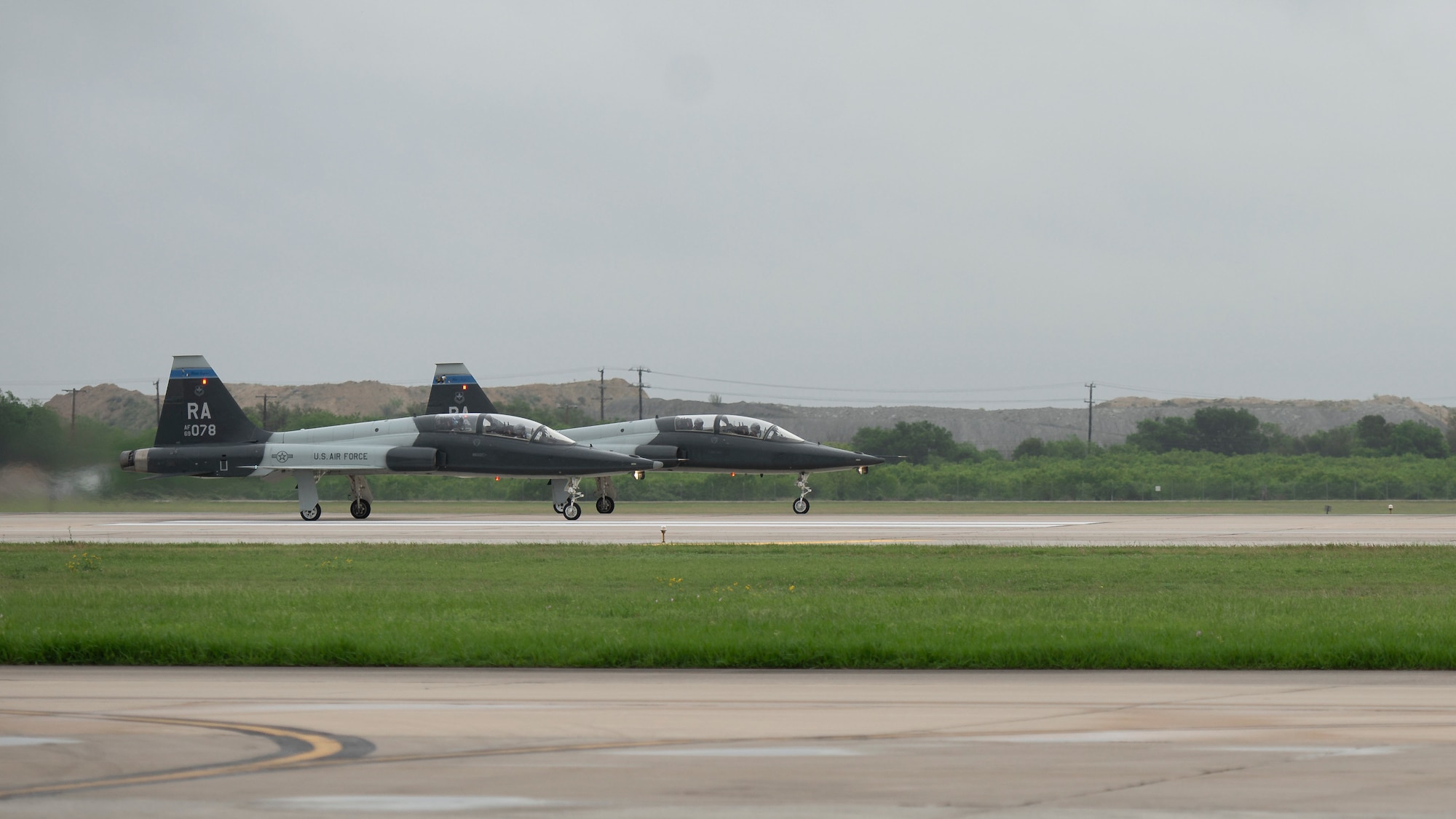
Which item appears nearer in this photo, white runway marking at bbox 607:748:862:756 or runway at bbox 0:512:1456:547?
white runway marking at bbox 607:748:862:756

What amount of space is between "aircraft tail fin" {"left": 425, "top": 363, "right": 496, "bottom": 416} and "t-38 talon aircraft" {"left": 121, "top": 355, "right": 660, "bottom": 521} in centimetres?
569

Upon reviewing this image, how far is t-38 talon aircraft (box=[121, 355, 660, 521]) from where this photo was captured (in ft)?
122

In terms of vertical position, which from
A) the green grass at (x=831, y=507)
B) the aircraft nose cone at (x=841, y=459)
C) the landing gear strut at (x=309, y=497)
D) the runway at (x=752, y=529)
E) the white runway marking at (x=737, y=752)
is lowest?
the green grass at (x=831, y=507)

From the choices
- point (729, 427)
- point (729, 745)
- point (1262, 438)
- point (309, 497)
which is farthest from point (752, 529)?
point (1262, 438)

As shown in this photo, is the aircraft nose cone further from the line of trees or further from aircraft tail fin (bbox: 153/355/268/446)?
the line of trees

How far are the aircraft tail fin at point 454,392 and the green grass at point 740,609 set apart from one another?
20987 millimetres

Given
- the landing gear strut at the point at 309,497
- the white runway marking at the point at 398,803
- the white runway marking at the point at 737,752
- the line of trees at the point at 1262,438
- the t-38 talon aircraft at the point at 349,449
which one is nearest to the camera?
the white runway marking at the point at 398,803

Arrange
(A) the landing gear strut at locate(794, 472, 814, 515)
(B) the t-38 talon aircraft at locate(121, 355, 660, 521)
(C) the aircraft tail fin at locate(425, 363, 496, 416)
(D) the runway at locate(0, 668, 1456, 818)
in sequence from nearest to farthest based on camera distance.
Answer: (D) the runway at locate(0, 668, 1456, 818)
(B) the t-38 talon aircraft at locate(121, 355, 660, 521)
(A) the landing gear strut at locate(794, 472, 814, 515)
(C) the aircraft tail fin at locate(425, 363, 496, 416)

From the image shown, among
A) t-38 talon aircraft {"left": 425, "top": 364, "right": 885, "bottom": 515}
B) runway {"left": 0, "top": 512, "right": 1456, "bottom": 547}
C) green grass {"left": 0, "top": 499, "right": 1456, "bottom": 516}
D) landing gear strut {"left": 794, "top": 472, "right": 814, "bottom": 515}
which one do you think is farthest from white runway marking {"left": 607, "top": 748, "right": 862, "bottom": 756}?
green grass {"left": 0, "top": 499, "right": 1456, "bottom": 516}

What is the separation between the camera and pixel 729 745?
7383 millimetres

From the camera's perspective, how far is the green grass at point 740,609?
11.3 m

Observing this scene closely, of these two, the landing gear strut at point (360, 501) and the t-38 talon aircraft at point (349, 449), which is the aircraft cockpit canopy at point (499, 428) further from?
the landing gear strut at point (360, 501)

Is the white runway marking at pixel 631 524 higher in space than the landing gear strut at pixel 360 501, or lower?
lower

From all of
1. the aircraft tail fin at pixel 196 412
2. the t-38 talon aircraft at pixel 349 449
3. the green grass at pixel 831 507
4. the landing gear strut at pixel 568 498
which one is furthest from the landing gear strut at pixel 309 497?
the green grass at pixel 831 507
